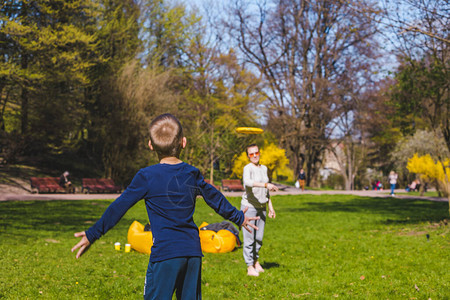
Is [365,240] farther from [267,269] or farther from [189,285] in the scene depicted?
[189,285]

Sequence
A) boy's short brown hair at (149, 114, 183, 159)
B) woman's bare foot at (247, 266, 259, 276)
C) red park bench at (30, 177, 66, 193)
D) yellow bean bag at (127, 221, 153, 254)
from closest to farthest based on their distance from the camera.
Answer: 1. boy's short brown hair at (149, 114, 183, 159)
2. woman's bare foot at (247, 266, 259, 276)
3. yellow bean bag at (127, 221, 153, 254)
4. red park bench at (30, 177, 66, 193)

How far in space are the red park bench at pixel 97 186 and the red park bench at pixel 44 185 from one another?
141 cm

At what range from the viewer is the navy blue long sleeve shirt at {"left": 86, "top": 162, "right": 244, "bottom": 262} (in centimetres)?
291

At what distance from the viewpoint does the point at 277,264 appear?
8.08 metres

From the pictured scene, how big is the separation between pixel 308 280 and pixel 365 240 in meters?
4.94

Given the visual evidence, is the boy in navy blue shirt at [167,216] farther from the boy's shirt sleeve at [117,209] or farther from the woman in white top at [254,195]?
the woman in white top at [254,195]

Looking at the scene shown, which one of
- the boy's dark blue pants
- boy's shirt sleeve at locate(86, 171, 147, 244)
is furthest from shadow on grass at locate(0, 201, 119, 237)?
the boy's dark blue pants

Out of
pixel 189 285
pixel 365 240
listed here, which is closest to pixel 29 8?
pixel 365 240

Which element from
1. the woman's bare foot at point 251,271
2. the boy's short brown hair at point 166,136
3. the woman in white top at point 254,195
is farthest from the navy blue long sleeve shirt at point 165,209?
the woman's bare foot at point 251,271

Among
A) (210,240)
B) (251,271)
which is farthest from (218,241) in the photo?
(251,271)

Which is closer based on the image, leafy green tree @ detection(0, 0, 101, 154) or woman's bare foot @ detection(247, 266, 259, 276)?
woman's bare foot @ detection(247, 266, 259, 276)

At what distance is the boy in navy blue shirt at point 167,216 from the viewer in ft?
9.45

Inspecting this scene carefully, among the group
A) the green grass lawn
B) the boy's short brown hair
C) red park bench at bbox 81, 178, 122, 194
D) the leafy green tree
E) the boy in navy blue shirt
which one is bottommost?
the green grass lawn

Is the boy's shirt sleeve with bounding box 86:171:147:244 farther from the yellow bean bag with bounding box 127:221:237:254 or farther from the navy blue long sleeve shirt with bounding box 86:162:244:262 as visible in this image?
the yellow bean bag with bounding box 127:221:237:254
